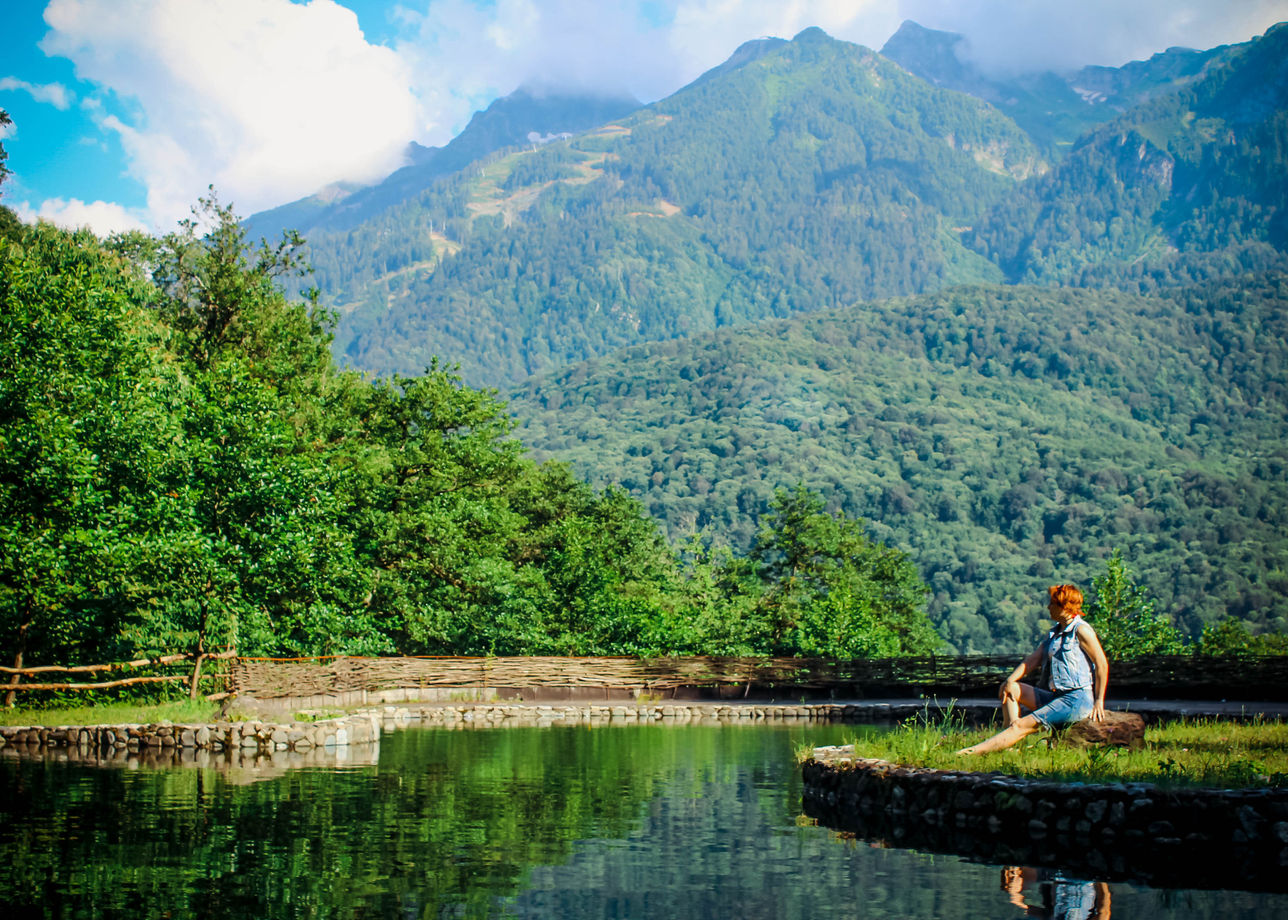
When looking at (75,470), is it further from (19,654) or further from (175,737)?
(175,737)

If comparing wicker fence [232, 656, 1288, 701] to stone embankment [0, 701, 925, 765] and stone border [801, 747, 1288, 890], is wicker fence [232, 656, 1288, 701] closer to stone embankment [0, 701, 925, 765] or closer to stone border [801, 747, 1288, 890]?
stone embankment [0, 701, 925, 765]

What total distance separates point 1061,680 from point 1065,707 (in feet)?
1.02

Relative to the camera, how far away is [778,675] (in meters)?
40.2

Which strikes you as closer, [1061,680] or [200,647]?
[1061,680]

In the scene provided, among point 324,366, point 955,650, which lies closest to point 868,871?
point 324,366

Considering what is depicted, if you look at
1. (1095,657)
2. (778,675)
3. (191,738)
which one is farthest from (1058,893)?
(778,675)

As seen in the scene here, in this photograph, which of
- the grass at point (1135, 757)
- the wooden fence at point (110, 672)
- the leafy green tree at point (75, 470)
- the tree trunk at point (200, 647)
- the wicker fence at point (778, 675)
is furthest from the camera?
the wicker fence at point (778, 675)

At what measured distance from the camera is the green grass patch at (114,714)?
22016 millimetres

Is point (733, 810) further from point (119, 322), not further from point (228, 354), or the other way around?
point (228, 354)

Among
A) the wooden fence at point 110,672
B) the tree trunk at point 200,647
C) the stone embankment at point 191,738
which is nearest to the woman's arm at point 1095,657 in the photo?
the stone embankment at point 191,738

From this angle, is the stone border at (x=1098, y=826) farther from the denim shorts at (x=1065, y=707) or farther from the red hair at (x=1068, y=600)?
the red hair at (x=1068, y=600)

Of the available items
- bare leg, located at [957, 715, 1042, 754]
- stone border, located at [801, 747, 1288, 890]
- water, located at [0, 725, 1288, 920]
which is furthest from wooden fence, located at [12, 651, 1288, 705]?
stone border, located at [801, 747, 1288, 890]

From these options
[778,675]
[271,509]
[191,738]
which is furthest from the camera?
[778,675]

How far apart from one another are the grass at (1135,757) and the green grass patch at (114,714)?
1324 centimetres
